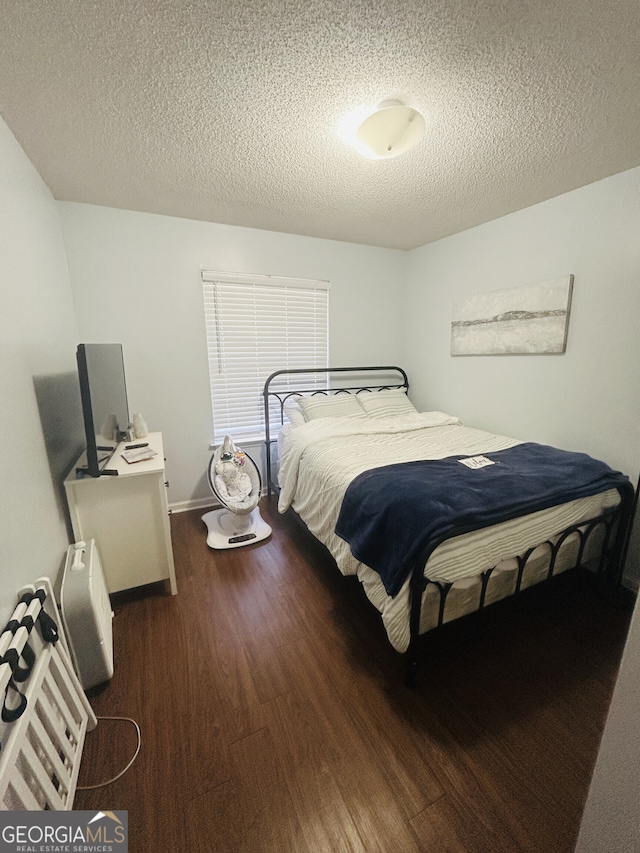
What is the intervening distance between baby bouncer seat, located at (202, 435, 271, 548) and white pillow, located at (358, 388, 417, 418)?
3.99 feet

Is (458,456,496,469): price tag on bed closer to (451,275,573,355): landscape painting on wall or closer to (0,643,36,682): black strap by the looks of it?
(451,275,573,355): landscape painting on wall

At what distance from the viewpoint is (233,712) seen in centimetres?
126

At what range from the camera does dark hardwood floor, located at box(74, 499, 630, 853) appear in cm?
95

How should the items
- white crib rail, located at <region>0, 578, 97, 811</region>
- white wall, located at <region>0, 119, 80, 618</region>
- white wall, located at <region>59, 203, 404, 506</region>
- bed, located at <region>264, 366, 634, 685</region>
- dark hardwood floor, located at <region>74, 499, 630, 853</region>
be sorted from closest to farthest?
white crib rail, located at <region>0, 578, 97, 811</region>
dark hardwood floor, located at <region>74, 499, 630, 853</region>
white wall, located at <region>0, 119, 80, 618</region>
bed, located at <region>264, 366, 634, 685</region>
white wall, located at <region>59, 203, 404, 506</region>

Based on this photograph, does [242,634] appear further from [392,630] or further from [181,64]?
[181,64]

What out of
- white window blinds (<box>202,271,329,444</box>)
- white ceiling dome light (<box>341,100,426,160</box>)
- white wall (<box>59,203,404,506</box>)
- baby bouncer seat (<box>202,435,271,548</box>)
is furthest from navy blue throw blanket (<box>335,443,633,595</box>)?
white wall (<box>59,203,404,506</box>)

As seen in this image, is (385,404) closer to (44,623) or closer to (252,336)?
(252,336)

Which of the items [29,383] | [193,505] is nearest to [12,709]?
[29,383]

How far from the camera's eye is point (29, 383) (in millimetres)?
1378

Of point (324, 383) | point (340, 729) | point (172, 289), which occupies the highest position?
point (172, 289)

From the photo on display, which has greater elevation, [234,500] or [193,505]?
[234,500]

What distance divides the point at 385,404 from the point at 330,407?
58cm

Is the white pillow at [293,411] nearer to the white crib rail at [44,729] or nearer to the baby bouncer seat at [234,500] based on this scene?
the baby bouncer seat at [234,500]

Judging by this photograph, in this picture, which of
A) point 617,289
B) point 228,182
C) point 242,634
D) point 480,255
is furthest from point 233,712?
point 480,255
